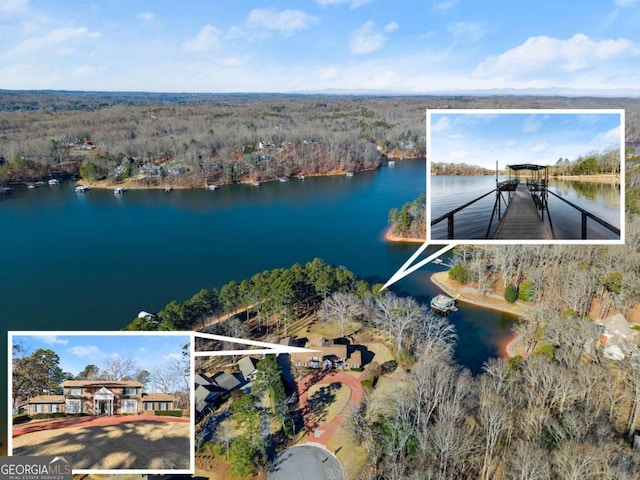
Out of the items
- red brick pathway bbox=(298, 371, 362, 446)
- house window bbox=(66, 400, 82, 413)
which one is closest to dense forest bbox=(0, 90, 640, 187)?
red brick pathway bbox=(298, 371, 362, 446)

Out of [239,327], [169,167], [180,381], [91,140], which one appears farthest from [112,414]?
[91,140]

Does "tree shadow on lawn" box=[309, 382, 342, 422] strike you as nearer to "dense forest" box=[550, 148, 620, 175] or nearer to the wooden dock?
the wooden dock

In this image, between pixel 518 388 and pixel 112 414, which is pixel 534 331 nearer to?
pixel 518 388

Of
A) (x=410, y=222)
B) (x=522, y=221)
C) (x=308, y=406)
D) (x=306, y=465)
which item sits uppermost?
(x=522, y=221)

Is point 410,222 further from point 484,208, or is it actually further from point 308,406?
point 484,208

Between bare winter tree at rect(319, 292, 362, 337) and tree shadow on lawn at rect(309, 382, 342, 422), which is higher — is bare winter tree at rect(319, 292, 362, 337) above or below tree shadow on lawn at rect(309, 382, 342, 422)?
above

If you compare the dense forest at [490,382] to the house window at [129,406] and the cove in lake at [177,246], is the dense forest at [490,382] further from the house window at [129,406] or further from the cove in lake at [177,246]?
the house window at [129,406]

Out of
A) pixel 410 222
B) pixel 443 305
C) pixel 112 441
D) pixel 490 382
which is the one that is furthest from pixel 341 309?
pixel 410 222
